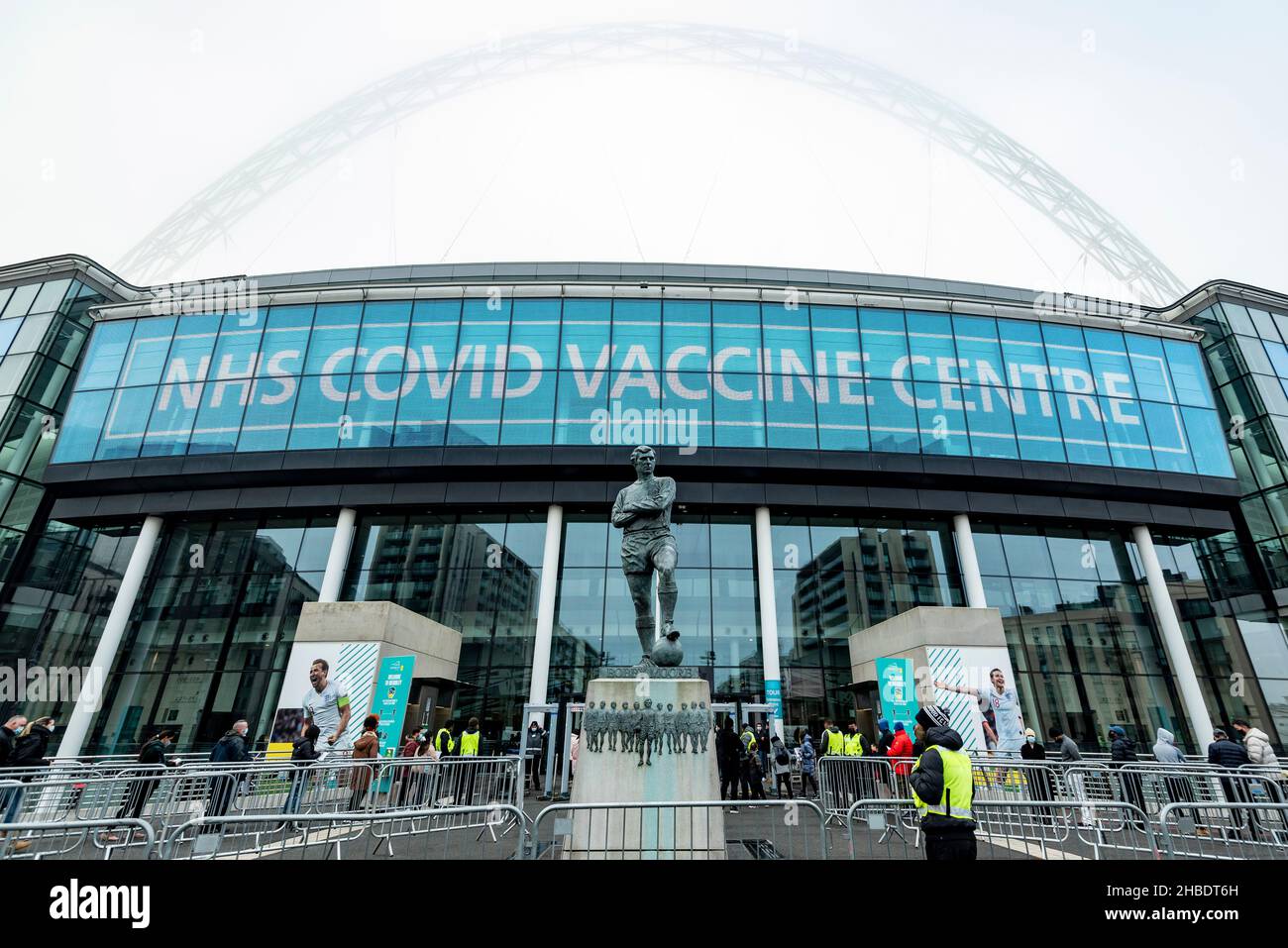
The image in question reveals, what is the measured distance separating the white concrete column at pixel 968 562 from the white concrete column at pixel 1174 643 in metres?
7.05

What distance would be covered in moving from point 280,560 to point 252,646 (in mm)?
3431

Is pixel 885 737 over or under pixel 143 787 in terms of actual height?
over

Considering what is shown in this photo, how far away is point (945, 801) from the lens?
5043 millimetres

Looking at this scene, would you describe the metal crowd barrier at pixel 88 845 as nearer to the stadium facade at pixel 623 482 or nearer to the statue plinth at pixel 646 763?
the statue plinth at pixel 646 763

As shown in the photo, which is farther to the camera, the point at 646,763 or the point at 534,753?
the point at 534,753

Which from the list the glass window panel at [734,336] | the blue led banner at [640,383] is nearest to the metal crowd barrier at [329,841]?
the blue led banner at [640,383]

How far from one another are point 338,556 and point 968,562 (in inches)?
976

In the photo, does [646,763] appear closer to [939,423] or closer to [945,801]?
[945,801]

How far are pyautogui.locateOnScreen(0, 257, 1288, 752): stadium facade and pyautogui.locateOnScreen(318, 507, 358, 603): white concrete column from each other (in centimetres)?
12

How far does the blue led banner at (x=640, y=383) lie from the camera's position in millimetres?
24203

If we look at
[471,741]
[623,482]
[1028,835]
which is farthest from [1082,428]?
[471,741]

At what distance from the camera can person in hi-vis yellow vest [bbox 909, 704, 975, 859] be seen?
498cm

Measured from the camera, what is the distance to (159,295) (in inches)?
1123
